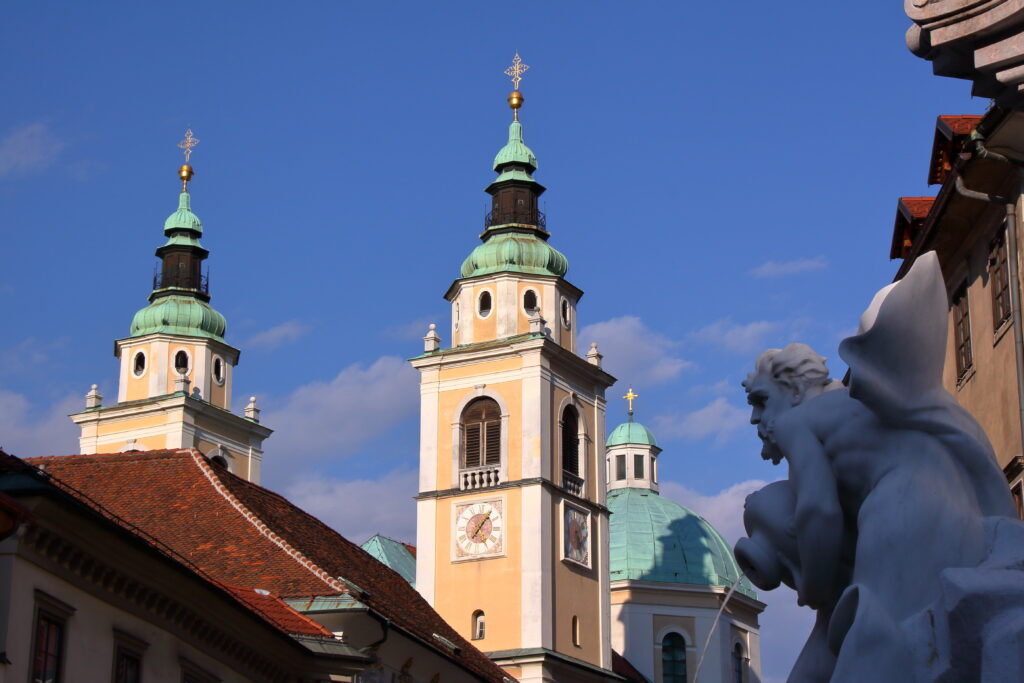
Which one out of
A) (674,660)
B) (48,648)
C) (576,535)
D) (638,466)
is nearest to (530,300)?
(576,535)

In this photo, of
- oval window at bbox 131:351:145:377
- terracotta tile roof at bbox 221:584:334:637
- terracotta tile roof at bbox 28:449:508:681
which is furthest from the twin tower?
terracotta tile roof at bbox 221:584:334:637

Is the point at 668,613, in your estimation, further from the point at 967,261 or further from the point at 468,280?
the point at 967,261

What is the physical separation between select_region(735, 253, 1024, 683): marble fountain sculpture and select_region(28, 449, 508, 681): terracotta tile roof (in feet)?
83.7

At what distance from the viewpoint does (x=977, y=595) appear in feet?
16.4

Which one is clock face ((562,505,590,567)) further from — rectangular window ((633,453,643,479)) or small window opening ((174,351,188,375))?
rectangular window ((633,453,643,479))

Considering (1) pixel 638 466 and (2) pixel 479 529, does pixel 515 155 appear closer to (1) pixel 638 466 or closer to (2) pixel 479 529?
(2) pixel 479 529

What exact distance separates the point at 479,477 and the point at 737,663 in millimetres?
27941

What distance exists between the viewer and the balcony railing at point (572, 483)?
61.8m

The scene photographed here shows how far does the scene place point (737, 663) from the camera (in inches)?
3319

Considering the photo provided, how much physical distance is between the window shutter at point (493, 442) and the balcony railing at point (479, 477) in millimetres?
350

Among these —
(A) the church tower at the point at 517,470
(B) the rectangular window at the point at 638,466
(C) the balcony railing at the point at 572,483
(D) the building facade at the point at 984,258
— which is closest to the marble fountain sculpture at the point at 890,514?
(D) the building facade at the point at 984,258

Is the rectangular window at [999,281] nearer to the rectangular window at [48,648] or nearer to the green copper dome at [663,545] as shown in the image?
the rectangular window at [48,648]

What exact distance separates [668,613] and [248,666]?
55.4 meters

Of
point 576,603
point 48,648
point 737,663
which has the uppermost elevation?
point 737,663
